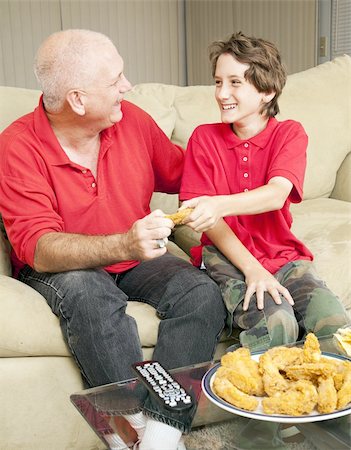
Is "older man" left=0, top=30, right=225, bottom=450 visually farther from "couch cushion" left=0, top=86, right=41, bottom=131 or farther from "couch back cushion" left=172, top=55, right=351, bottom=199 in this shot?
"couch back cushion" left=172, top=55, right=351, bottom=199

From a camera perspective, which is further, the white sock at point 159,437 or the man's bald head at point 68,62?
the man's bald head at point 68,62

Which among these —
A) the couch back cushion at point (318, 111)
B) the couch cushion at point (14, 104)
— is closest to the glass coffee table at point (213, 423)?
the couch cushion at point (14, 104)

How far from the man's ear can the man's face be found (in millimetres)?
13

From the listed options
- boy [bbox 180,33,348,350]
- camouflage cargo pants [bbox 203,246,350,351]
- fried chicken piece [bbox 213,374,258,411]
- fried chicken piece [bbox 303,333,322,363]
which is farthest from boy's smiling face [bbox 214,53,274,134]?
fried chicken piece [bbox 213,374,258,411]

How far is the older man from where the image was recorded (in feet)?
5.49

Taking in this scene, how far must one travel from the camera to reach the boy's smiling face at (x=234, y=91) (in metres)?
1.88

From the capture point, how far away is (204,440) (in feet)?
3.88

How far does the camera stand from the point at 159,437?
3.83ft

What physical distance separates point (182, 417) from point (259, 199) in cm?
73

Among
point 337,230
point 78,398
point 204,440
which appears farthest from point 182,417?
point 337,230

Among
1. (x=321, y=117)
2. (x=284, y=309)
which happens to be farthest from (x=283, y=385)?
(x=321, y=117)

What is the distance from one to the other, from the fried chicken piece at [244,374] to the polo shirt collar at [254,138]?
81cm

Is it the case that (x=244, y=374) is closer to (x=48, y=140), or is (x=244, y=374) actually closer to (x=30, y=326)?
(x=30, y=326)

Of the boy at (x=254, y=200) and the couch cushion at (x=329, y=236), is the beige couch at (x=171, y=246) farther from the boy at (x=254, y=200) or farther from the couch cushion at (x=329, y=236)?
the boy at (x=254, y=200)
